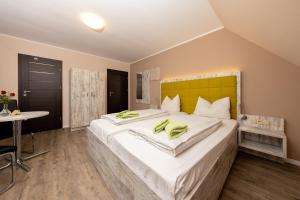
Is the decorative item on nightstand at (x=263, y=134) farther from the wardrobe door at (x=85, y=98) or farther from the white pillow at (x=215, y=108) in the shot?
the wardrobe door at (x=85, y=98)

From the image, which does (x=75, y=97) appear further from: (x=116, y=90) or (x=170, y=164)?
(x=170, y=164)

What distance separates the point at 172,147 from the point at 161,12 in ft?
7.21

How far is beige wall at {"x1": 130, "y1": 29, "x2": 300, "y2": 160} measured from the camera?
6.10 ft

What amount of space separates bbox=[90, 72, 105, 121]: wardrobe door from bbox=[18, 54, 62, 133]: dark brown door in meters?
0.90

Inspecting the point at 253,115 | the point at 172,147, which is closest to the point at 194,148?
the point at 172,147

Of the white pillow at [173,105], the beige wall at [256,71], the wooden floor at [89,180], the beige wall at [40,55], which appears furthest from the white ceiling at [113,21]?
the wooden floor at [89,180]

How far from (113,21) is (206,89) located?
2396mm

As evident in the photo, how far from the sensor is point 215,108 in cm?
241

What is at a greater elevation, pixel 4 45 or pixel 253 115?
pixel 4 45

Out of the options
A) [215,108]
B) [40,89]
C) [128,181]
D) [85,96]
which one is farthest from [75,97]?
[215,108]

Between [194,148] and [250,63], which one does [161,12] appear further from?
[194,148]

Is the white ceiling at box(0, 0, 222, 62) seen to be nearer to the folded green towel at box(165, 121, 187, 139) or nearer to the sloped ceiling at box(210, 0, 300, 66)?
the sloped ceiling at box(210, 0, 300, 66)

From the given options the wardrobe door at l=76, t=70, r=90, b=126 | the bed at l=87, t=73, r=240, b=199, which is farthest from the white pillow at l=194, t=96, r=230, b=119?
the wardrobe door at l=76, t=70, r=90, b=126

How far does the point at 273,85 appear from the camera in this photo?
2.00 meters
